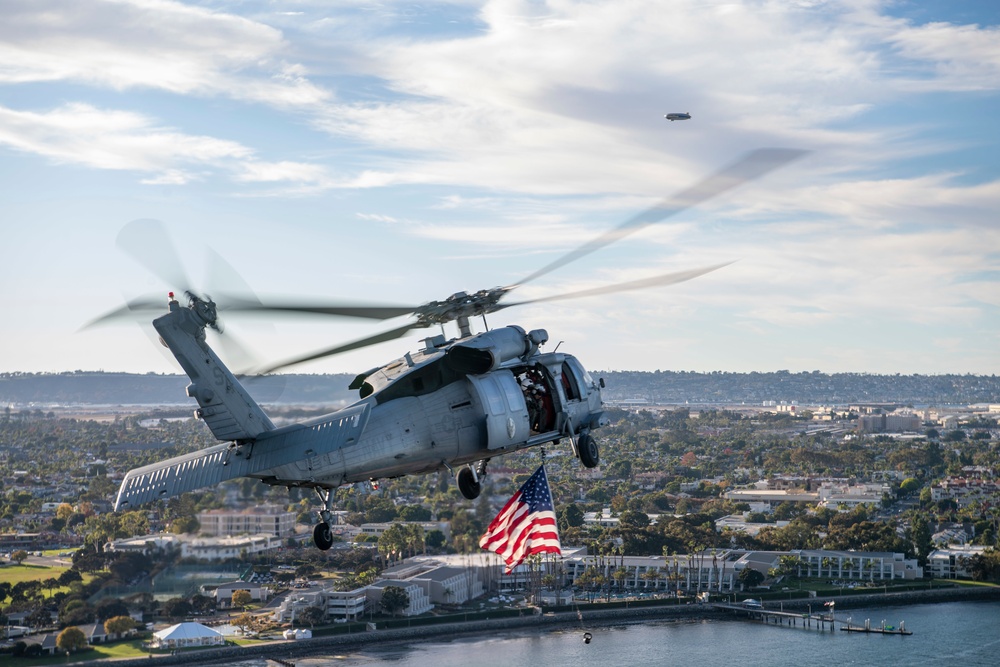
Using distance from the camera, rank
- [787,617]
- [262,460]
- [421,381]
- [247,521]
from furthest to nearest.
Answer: [787,617] < [247,521] < [421,381] < [262,460]

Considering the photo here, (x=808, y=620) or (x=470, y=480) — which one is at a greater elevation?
(x=470, y=480)

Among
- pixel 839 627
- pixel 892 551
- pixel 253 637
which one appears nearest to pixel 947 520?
pixel 892 551

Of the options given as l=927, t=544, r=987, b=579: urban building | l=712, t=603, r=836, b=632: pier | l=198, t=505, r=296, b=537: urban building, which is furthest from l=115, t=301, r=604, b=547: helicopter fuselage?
l=927, t=544, r=987, b=579: urban building

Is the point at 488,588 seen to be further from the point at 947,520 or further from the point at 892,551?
the point at 947,520

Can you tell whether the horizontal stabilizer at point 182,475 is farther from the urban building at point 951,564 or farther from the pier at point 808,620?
the urban building at point 951,564

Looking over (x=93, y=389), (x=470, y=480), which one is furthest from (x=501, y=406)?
(x=93, y=389)

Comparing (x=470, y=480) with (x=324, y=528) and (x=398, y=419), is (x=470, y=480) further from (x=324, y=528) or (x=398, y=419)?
(x=324, y=528)

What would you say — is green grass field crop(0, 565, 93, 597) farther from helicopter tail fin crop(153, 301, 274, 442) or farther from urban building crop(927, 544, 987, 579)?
urban building crop(927, 544, 987, 579)
